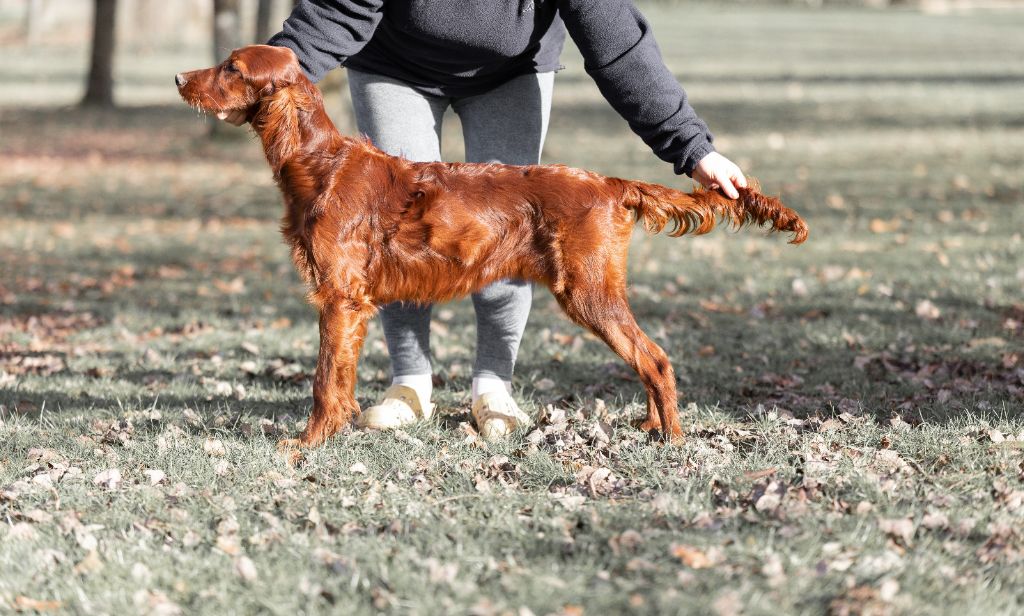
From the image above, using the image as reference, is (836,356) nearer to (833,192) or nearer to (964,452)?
(964,452)

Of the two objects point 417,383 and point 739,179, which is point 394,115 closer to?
point 417,383

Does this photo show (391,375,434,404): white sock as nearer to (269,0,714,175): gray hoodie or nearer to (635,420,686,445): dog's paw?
(635,420,686,445): dog's paw

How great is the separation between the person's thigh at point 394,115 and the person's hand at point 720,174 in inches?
43.6

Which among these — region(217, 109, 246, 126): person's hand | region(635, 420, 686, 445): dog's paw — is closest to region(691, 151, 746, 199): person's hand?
region(635, 420, 686, 445): dog's paw

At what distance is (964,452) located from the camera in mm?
4102

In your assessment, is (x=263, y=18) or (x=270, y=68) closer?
(x=270, y=68)

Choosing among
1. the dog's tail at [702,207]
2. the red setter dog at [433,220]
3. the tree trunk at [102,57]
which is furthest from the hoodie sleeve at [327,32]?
the tree trunk at [102,57]

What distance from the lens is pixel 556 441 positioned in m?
4.42

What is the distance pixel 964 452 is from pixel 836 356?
1.91 metres

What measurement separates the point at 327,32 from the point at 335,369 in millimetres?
1286

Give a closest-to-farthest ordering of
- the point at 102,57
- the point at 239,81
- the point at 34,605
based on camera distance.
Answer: the point at 34,605
the point at 239,81
the point at 102,57

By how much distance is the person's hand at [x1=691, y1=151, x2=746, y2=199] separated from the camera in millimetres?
4254

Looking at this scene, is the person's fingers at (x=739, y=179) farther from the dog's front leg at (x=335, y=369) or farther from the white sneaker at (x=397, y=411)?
the white sneaker at (x=397, y=411)

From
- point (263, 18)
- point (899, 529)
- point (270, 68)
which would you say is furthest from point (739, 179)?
point (263, 18)
